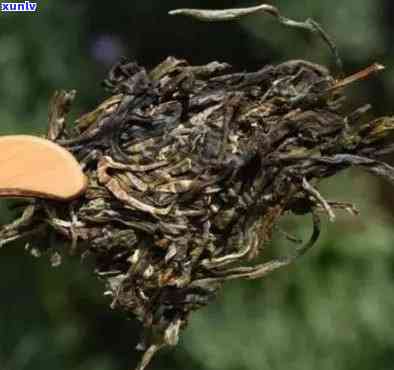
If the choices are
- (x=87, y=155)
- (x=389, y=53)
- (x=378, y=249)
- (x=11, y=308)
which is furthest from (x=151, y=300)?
(x=389, y=53)

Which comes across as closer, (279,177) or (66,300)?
(279,177)

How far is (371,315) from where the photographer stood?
2320 millimetres

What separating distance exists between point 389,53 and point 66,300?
34.5 inches

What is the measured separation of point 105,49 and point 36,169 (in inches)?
55.3

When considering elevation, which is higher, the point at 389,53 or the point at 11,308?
the point at 389,53

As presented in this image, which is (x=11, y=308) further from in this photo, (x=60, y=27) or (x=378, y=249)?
(x=378, y=249)

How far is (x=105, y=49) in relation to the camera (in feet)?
7.72
